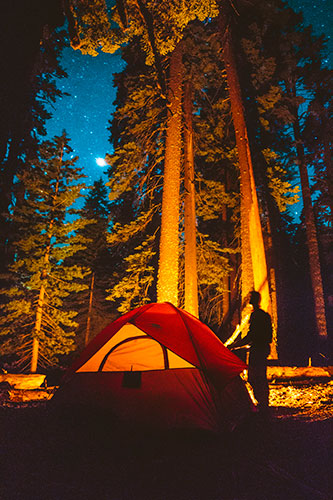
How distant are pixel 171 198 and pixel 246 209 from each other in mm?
2591

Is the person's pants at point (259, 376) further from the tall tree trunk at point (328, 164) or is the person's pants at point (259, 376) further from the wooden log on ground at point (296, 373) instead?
the tall tree trunk at point (328, 164)

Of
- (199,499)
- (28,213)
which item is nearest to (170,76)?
(28,213)

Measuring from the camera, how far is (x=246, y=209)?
9.17 meters

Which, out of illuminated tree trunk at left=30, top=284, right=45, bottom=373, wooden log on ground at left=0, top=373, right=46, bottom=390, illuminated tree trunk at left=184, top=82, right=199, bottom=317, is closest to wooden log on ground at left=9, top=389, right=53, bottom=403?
wooden log on ground at left=0, top=373, right=46, bottom=390

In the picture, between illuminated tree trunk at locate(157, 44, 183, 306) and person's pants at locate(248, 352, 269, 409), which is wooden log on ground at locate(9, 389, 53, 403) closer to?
illuminated tree trunk at locate(157, 44, 183, 306)

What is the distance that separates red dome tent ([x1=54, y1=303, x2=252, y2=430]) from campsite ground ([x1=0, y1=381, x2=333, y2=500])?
25 cm

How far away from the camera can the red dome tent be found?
3912 millimetres

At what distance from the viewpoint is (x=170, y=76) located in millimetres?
9430

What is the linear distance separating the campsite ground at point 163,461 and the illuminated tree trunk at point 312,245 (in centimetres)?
1141

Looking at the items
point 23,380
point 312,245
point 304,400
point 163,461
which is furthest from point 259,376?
point 312,245

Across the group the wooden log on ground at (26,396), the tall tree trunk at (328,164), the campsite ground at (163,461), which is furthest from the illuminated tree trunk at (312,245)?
the wooden log on ground at (26,396)

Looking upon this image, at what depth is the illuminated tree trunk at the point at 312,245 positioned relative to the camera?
47.3 feet

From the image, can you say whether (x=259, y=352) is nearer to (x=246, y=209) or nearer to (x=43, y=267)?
(x=246, y=209)

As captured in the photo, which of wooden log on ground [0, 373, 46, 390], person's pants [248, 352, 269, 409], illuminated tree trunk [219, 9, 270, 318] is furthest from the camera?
illuminated tree trunk [219, 9, 270, 318]
